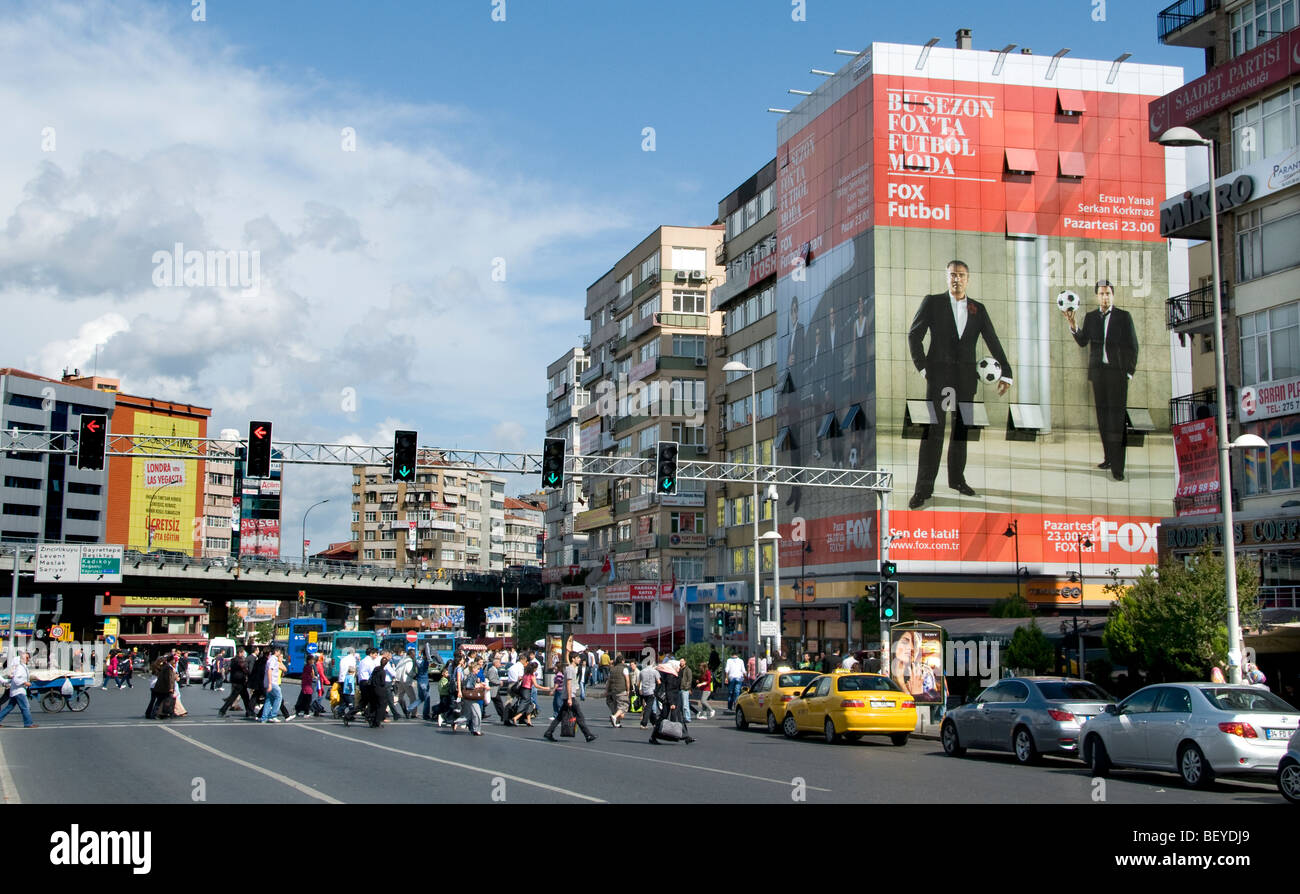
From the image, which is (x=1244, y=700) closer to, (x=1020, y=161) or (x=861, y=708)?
(x=861, y=708)

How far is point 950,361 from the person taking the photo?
199 ft

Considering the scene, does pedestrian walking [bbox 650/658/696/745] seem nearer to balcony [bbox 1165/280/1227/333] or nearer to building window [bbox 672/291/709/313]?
balcony [bbox 1165/280/1227/333]

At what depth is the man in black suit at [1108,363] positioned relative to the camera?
61938 mm

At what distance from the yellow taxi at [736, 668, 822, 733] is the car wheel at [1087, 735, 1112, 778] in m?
10.2

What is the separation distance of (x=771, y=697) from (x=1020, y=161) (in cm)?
3903

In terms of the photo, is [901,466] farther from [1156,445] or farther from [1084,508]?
[1156,445]

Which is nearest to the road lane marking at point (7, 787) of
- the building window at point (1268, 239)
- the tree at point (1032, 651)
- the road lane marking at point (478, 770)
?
the road lane marking at point (478, 770)

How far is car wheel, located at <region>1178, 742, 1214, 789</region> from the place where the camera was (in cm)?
1679

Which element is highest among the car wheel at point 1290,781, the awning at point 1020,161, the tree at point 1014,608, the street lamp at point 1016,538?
the awning at point 1020,161

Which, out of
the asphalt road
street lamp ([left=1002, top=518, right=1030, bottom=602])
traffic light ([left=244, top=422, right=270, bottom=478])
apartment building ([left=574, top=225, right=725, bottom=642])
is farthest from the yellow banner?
the asphalt road

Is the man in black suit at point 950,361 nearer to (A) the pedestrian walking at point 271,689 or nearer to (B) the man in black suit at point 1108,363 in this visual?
(B) the man in black suit at point 1108,363

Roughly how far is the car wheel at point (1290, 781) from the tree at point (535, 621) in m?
91.5
